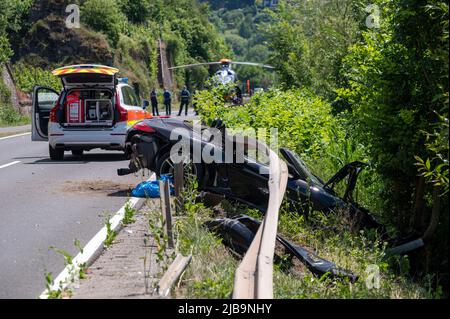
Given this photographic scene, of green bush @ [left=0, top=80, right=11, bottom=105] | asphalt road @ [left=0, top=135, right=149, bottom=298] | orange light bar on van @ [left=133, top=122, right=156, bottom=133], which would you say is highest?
orange light bar on van @ [left=133, top=122, right=156, bottom=133]

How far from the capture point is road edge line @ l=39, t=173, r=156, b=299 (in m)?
7.05

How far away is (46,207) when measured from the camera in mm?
11906

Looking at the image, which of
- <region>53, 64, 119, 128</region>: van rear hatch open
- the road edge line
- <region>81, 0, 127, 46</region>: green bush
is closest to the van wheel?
<region>53, 64, 119, 128</region>: van rear hatch open

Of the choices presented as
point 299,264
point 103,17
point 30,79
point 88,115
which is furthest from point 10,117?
point 299,264

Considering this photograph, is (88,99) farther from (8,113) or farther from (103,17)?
(103,17)

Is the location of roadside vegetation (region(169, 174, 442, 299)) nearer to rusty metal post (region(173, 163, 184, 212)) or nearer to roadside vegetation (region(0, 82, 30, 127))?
rusty metal post (region(173, 163, 184, 212))

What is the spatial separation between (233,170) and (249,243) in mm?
2989

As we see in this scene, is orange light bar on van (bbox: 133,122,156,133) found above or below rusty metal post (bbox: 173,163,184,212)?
above

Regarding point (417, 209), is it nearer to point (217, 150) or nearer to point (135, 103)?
point (217, 150)

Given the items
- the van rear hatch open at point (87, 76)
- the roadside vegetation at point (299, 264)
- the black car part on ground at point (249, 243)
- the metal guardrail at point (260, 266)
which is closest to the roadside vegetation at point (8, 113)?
the van rear hatch open at point (87, 76)

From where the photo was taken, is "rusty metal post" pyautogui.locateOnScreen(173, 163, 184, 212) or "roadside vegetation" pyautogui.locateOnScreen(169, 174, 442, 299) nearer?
"roadside vegetation" pyautogui.locateOnScreen(169, 174, 442, 299)

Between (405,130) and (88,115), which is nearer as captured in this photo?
(405,130)

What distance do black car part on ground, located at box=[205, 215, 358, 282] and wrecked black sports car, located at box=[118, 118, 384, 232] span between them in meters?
1.73
